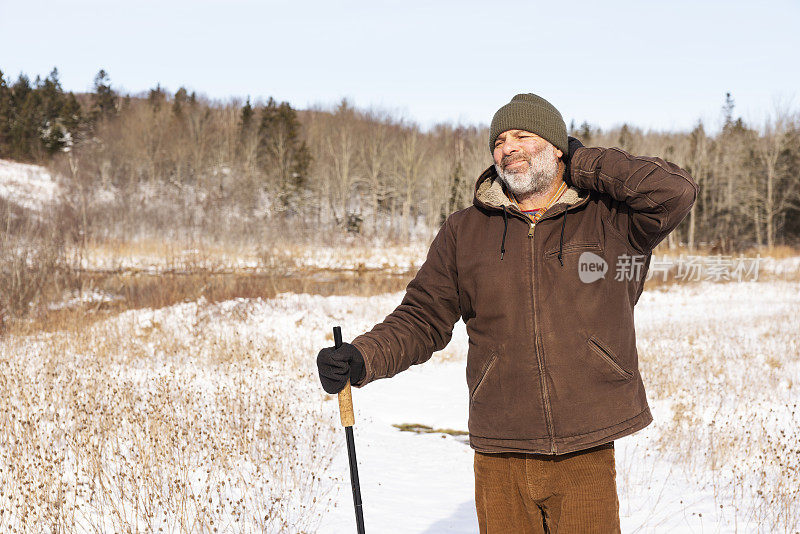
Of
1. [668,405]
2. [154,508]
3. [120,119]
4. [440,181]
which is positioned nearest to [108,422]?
[154,508]

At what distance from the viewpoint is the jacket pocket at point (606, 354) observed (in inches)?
84.6

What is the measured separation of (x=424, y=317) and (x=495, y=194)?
0.59 meters

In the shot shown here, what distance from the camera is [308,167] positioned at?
53062 millimetres

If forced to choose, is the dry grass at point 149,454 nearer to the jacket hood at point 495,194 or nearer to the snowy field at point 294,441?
the snowy field at point 294,441

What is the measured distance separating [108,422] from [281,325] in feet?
24.9

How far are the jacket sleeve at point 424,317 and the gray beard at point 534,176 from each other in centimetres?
31

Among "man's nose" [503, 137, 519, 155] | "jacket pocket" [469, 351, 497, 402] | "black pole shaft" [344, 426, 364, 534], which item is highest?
"man's nose" [503, 137, 519, 155]

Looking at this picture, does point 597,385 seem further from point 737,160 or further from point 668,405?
point 737,160

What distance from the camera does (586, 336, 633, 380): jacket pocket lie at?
2.15 meters

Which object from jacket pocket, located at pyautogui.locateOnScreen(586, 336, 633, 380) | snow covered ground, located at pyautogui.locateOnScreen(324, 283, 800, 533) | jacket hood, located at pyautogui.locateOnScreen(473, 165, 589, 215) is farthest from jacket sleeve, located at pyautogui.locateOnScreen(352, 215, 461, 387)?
snow covered ground, located at pyautogui.locateOnScreen(324, 283, 800, 533)

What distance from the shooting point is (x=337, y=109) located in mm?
67062

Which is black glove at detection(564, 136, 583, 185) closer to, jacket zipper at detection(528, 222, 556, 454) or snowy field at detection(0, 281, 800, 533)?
jacket zipper at detection(528, 222, 556, 454)

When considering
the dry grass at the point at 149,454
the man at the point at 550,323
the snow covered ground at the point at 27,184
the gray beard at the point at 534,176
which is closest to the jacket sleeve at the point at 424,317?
the man at the point at 550,323

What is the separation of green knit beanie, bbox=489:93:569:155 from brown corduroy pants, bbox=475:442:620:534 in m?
1.20
